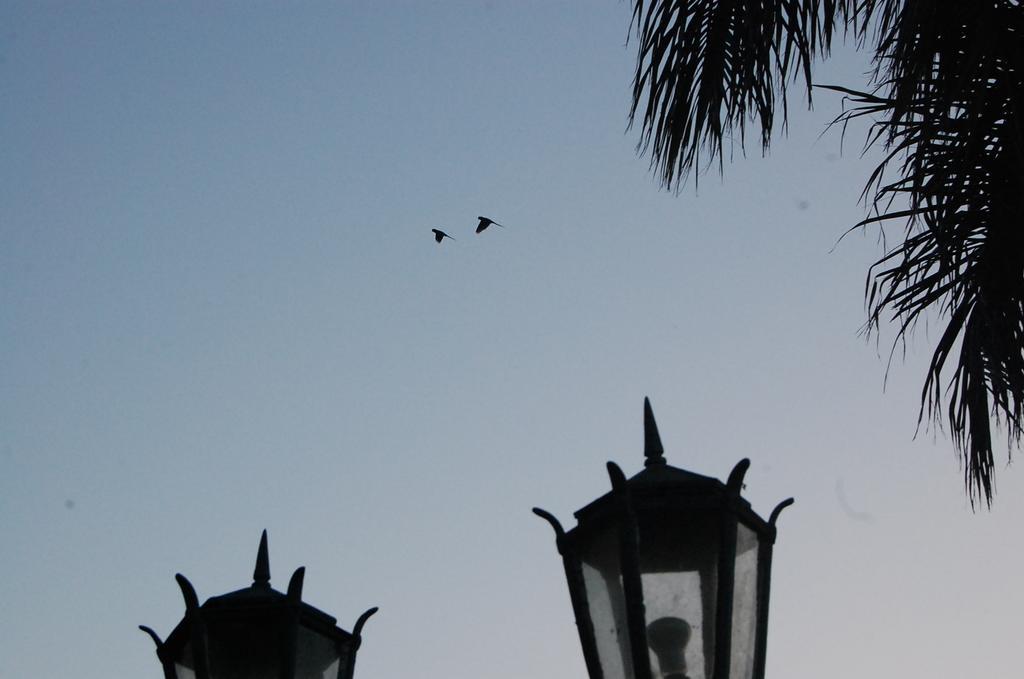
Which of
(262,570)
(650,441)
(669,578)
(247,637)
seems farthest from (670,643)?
(262,570)

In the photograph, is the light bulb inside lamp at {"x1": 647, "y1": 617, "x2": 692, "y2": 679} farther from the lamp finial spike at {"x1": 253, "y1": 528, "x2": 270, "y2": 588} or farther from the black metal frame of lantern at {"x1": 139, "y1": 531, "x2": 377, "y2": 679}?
the lamp finial spike at {"x1": 253, "y1": 528, "x2": 270, "y2": 588}

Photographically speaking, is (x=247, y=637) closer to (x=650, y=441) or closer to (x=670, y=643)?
(x=650, y=441)

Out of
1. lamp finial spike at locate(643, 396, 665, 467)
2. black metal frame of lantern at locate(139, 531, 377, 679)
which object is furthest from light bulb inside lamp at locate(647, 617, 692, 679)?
black metal frame of lantern at locate(139, 531, 377, 679)

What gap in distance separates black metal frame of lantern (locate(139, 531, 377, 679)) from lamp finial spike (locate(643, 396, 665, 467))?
131 cm

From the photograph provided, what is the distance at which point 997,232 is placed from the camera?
185 inches

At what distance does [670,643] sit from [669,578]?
152 mm

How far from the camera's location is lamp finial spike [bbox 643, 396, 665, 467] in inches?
123

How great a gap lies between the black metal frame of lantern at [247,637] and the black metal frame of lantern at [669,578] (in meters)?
1.27

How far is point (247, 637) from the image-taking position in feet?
12.3

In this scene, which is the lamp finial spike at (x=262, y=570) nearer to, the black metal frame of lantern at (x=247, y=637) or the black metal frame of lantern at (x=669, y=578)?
Answer: the black metal frame of lantern at (x=247, y=637)

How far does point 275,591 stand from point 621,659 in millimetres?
1592

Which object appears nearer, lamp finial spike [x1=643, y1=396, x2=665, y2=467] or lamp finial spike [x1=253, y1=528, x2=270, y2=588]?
lamp finial spike [x1=643, y1=396, x2=665, y2=467]

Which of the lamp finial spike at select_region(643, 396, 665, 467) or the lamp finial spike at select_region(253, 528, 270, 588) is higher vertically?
the lamp finial spike at select_region(643, 396, 665, 467)

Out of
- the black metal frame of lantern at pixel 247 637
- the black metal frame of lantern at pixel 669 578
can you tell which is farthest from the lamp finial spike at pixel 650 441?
the black metal frame of lantern at pixel 247 637
